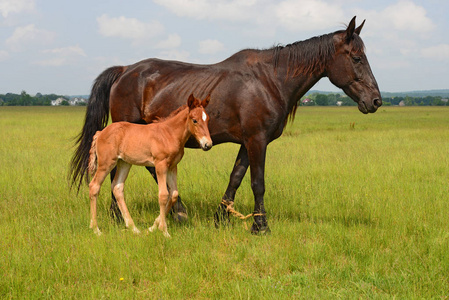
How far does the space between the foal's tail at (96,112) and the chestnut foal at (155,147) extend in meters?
1.02

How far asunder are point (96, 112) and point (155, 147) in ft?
6.33

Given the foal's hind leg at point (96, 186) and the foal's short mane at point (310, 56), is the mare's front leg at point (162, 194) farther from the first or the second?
the foal's short mane at point (310, 56)

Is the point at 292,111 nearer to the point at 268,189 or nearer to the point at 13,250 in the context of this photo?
the point at 268,189

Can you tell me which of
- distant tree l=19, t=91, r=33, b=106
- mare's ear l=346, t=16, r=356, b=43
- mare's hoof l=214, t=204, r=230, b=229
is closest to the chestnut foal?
mare's hoof l=214, t=204, r=230, b=229

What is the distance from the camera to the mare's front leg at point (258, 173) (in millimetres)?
5496

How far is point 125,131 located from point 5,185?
4277 millimetres

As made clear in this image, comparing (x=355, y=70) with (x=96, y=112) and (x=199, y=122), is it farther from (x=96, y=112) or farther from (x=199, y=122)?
(x=96, y=112)

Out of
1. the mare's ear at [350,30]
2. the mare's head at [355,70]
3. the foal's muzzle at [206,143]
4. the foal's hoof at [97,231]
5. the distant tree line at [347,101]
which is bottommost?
the foal's hoof at [97,231]

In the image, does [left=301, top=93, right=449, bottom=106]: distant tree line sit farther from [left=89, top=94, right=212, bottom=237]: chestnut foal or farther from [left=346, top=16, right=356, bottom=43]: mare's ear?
[left=89, top=94, right=212, bottom=237]: chestnut foal

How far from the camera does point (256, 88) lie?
5629 mm

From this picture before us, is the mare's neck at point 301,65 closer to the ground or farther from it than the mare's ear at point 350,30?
closer to the ground

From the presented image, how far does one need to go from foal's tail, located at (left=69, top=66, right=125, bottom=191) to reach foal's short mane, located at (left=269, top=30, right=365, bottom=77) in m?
2.54

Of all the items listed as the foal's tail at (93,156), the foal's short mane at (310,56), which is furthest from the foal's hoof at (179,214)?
the foal's short mane at (310,56)

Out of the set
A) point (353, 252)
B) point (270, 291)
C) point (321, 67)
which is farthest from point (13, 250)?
point (321, 67)
